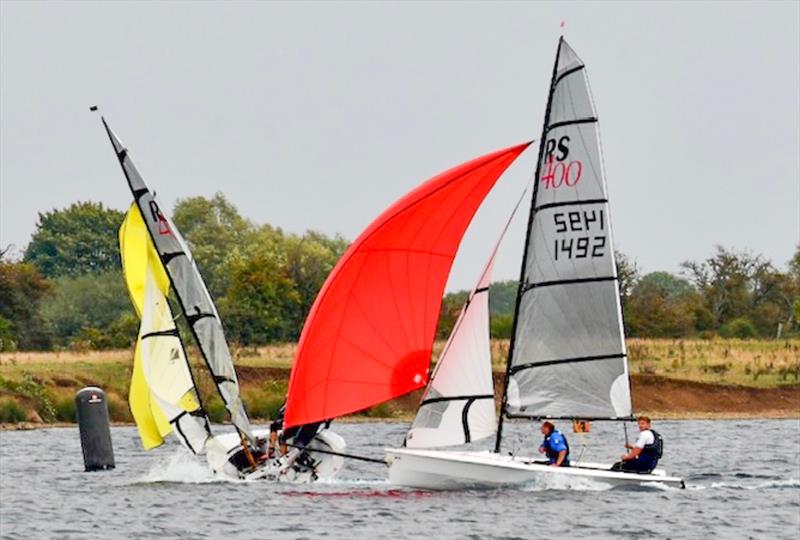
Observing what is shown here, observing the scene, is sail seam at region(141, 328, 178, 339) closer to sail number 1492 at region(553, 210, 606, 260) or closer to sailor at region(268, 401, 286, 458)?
sailor at region(268, 401, 286, 458)

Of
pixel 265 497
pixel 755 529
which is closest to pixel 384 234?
pixel 265 497

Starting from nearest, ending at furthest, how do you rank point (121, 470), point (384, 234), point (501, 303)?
1. point (384, 234)
2. point (121, 470)
3. point (501, 303)

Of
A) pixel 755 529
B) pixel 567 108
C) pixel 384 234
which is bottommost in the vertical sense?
pixel 755 529

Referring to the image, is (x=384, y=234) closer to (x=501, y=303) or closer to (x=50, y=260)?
(x=50, y=260)

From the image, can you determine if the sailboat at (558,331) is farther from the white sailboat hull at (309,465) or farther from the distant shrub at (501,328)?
the distant shrub at (501,328)

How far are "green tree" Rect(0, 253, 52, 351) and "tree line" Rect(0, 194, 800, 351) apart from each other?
0.06 m

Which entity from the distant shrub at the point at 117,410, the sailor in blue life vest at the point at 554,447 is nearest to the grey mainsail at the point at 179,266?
the sailor in blue life vest at the point at 554,447

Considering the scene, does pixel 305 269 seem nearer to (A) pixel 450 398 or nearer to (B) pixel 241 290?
(B) pixel 241 290

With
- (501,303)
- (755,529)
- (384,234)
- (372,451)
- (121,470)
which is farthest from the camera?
(501,303)

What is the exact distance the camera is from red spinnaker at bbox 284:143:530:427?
1291 inches

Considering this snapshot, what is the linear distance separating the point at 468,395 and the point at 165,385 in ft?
20.6

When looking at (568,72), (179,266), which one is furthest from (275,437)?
(568,72)

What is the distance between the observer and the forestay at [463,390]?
33562 mm

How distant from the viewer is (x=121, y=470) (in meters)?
40.9
